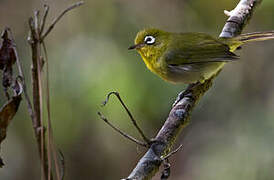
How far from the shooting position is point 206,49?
3.91m

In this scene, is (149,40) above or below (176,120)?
above

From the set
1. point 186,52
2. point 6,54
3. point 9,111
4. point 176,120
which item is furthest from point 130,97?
point 9,111

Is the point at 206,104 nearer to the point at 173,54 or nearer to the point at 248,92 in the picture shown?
the point at 248,92

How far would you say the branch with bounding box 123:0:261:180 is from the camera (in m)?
1.82

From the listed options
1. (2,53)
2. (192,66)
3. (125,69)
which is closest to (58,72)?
(125,69)

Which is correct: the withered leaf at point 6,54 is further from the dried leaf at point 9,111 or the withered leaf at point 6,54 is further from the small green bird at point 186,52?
the small green bird at point 186,52

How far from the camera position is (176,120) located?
255 cm

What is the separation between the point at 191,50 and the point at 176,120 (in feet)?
5.06

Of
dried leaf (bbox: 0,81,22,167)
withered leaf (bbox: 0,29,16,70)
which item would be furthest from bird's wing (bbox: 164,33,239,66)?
dried leaf (bbox: 0,81,22,167)

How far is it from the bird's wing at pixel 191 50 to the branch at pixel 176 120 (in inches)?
8.7

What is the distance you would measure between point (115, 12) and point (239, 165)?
2.15m

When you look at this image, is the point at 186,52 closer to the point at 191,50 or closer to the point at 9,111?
the point at 191,50

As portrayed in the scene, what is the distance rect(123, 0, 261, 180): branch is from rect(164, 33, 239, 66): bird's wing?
22cm

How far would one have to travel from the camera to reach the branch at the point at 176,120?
5.96ft
